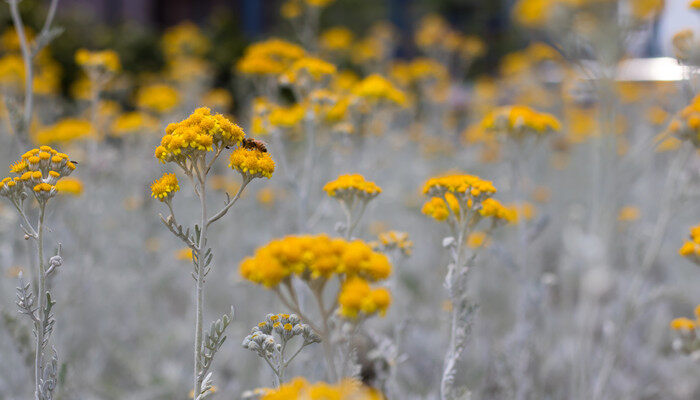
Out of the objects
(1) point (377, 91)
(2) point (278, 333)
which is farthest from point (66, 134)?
(2) point (278, 333)

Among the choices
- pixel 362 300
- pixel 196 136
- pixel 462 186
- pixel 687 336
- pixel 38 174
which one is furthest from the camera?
pixel 687 336

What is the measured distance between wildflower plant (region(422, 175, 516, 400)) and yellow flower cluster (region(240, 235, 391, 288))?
1.91 feet

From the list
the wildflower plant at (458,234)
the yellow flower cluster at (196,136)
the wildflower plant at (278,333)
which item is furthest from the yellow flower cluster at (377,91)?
the wildflower plant at (278,333)

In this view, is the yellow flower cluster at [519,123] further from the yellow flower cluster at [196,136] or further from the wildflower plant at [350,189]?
the yellow flower cluster at [196,136]

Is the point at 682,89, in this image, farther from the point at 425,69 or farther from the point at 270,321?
the point at 425,69

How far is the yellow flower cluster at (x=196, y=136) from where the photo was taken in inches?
58.2

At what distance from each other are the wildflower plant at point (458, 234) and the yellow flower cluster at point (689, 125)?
103 centimetres

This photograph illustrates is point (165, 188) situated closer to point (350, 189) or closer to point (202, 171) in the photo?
point (202, 171)

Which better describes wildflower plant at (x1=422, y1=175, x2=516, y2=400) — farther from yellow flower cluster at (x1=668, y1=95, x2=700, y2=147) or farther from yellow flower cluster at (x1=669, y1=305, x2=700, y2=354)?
yellow flower cluster at (x1=668, y1=95, x2=700, y2=147)

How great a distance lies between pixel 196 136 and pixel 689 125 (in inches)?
73.7

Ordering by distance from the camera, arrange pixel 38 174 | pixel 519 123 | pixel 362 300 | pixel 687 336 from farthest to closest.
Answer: pixel 519 123
pixel 687 336
pixel 38 174
pixel 362 300

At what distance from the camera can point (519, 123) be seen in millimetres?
2742

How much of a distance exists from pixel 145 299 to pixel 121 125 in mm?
1590

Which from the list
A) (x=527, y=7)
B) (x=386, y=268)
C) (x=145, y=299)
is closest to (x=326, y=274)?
(x=386, y=268)
